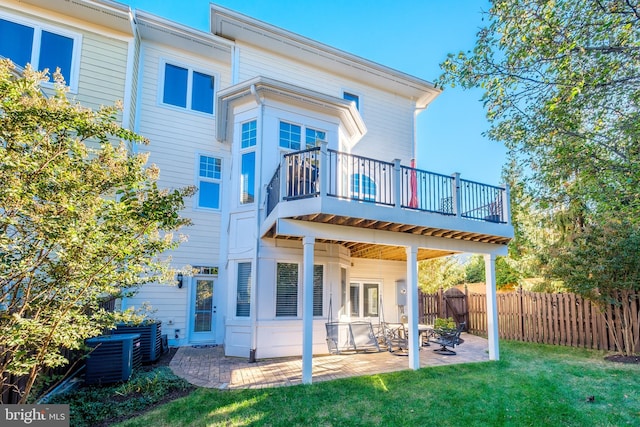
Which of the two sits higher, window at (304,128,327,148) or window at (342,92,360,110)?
window at (342,92,360,110)

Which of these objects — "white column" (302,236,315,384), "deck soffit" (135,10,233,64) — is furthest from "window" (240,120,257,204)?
"deck soffit" (135,10,233,64)

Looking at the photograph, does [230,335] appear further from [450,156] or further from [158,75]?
[450,156]

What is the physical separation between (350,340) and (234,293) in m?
3.11

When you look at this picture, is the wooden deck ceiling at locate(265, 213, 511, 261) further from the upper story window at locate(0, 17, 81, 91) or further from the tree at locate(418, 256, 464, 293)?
the upper story window at locate(0, 17, 81, 91)

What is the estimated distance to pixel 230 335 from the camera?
8.41 m

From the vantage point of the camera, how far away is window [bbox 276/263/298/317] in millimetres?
8419

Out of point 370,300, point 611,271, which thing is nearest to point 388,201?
point 370,300

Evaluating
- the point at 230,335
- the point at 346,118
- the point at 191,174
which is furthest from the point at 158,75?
the point at 230,335

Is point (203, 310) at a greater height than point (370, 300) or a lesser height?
lesser

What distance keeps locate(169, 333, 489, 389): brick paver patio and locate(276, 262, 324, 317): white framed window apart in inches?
42.7

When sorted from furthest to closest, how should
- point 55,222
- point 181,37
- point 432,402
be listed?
point 181,37 → point 432,402 → point 55,222

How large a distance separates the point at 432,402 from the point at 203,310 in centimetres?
745

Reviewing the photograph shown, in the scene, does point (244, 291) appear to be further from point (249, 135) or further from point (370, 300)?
point (370, 300)

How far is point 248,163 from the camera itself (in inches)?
356
